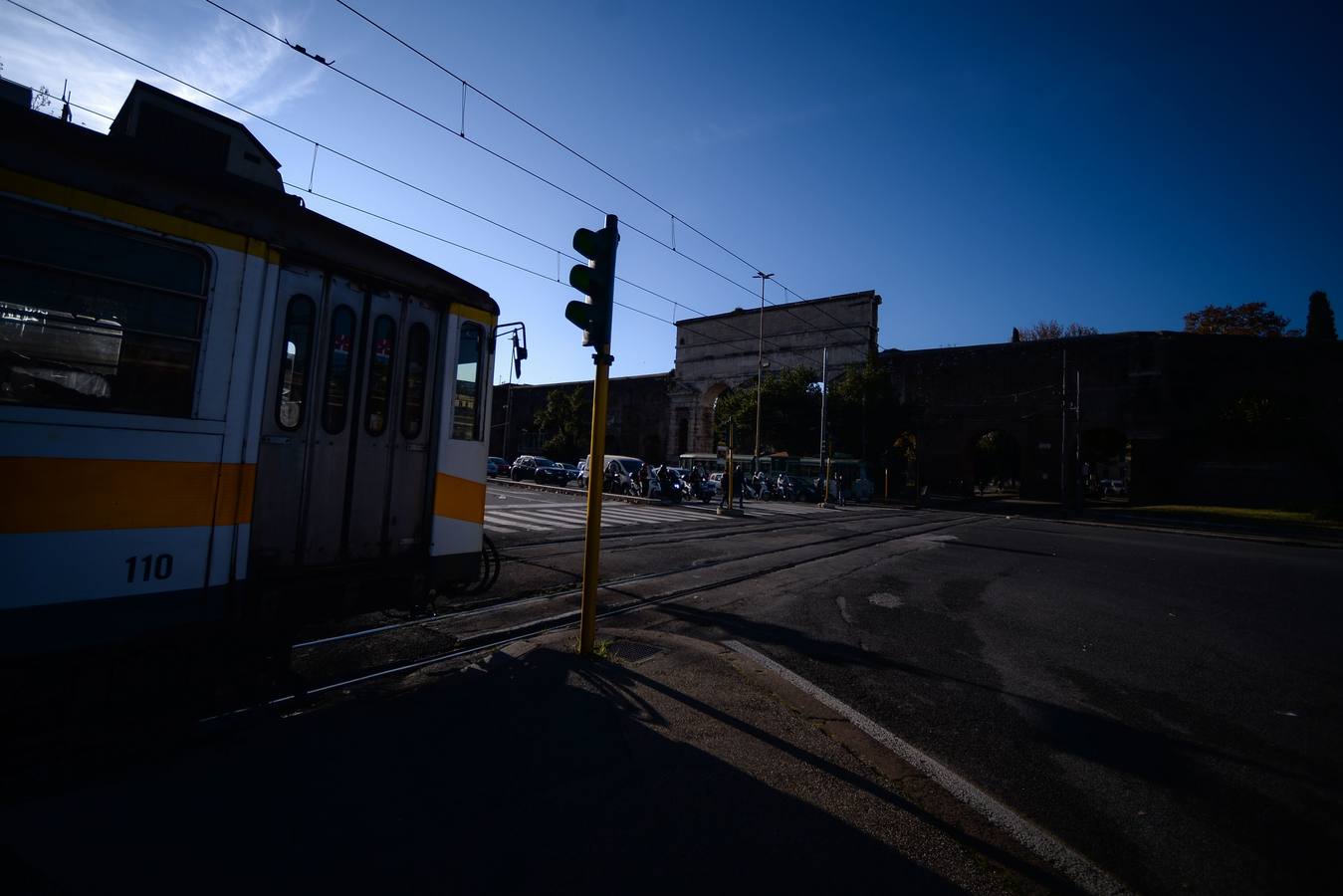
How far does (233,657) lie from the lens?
3689mm

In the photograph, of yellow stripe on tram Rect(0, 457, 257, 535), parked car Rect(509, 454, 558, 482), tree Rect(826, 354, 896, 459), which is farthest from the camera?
tree Rect(826, 354, 896, 459)

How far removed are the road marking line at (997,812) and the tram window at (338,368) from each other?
4.03 m

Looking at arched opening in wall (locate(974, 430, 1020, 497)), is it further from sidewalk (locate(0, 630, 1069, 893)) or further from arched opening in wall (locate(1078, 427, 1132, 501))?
sidewalk (locate(0, 630, 1069, 893))

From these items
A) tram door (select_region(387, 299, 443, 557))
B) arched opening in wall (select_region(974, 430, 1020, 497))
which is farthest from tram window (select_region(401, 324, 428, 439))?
arched opening in wall (select_region(974, 430, 1020, 497))

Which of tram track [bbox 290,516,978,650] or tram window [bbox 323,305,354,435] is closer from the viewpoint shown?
tram window [bbox 323,305,354,435]

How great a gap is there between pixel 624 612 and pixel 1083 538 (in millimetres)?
16095

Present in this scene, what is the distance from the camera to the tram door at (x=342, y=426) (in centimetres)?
396

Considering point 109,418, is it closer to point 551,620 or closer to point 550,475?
point 551,620

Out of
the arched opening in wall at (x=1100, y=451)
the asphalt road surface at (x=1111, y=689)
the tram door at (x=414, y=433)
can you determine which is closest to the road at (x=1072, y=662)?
the asphalt road surface at (x=1111, y=689)

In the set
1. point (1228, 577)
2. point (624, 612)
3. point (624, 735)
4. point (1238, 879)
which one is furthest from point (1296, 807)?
point (1228, 577)

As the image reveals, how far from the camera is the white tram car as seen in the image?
2869mm

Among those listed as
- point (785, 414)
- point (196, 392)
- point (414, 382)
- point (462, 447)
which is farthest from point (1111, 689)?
point (785, 414)

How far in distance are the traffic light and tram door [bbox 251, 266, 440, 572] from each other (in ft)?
4.18

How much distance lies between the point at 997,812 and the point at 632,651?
2927 millimetres
